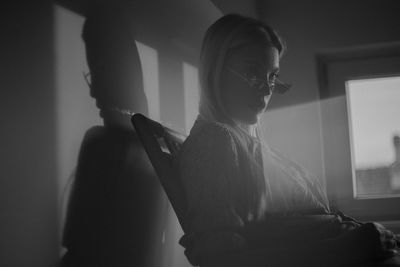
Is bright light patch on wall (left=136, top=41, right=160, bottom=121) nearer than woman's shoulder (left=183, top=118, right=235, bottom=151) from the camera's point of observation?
No

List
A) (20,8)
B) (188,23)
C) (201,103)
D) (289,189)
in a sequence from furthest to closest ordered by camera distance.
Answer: (188,23) < (201,103) < (289,189) < (20,8)

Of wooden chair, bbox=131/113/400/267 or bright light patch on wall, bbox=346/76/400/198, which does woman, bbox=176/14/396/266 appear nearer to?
wooden chair, bbox=131/113/400/267

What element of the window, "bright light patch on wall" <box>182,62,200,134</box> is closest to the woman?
"bright light patch on wall" <box>182,62,200,134</box>

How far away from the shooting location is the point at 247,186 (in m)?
1.08

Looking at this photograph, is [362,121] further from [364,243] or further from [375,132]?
[364,243]

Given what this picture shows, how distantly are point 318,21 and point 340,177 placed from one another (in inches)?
30.5

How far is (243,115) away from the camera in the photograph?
1.33 meters

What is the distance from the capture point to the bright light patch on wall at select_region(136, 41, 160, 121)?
51.8 inches

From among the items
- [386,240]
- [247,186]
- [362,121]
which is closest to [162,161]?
[247,186]

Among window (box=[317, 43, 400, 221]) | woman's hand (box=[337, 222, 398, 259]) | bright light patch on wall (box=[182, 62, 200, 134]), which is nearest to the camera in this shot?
woman's hand (box=[337, 222, 398, 259])

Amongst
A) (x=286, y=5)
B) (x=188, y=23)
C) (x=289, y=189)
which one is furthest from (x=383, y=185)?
(x=289, y=189)

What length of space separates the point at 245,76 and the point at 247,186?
318 mm

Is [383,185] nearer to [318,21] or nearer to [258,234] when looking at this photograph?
[318,21]

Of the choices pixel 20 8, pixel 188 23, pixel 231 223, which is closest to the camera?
pixel 20 8
